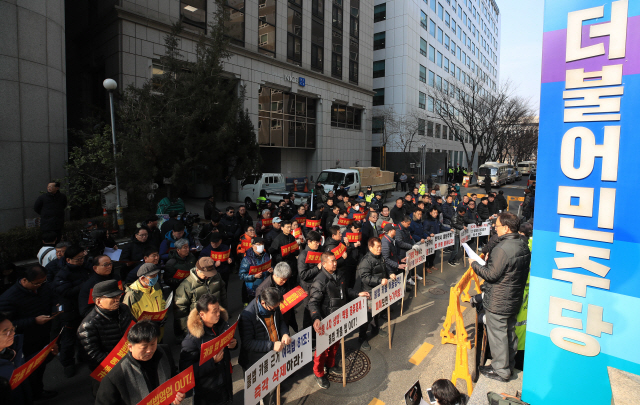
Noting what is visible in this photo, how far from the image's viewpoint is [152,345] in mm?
2945

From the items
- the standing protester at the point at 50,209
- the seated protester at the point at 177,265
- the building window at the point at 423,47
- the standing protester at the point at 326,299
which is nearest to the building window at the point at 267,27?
the standing protester at the point at 50,209

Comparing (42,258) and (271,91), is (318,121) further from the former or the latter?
(42,258)

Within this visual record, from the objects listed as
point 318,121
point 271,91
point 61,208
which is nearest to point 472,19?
point 318,121

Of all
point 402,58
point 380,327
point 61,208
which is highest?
point 402,58

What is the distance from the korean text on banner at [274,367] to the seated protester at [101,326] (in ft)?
5.18

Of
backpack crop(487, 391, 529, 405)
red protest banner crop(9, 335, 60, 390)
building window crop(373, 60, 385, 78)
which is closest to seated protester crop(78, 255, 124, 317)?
red protest banner crop(9, 335, 60, 390)

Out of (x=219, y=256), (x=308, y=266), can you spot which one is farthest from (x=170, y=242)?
(x=308, y=266)

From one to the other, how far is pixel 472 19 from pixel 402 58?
1282 inches

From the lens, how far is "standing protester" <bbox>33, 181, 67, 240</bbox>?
824cm

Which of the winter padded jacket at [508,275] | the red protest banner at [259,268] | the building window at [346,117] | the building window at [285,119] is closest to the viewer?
the winter padded jacket at [508,275]

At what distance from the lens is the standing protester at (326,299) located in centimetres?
467

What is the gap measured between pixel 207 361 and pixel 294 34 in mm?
26517

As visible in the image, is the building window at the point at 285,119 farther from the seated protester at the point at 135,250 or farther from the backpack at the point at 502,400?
the backpack at the point at 502,400

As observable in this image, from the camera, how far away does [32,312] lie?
4.12 metres
